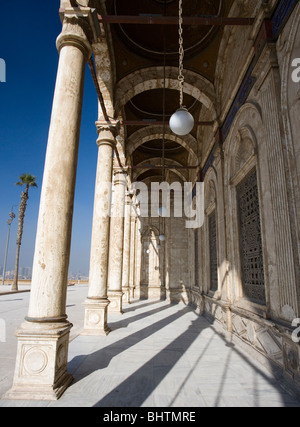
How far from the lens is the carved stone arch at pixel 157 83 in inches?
364

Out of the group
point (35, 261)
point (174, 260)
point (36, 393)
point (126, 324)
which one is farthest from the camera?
point (174, 260)

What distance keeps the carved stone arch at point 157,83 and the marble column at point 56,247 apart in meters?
4.97

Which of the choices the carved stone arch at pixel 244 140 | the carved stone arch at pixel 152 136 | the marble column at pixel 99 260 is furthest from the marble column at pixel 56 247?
the carved stone arch at pixel 152 136

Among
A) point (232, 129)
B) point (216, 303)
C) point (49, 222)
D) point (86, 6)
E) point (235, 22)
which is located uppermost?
point (235, 22)

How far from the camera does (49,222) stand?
11.9 ft

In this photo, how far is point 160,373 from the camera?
4.00 meters

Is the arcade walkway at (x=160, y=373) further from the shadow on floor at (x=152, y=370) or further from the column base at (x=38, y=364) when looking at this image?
the column base at (x=38, y=364)

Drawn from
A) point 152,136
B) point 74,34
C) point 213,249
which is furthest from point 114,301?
point 74,34

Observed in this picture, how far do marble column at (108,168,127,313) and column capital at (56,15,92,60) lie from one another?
23.1 feet

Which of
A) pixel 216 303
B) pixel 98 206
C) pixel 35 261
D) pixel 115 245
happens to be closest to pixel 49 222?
pixel 35 261

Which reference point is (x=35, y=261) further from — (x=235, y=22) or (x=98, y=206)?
(x=235, y=22)

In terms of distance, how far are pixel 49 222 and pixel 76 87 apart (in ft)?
7.58

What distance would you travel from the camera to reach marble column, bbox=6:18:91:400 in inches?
125

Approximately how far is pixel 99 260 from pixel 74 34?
5.21 m
